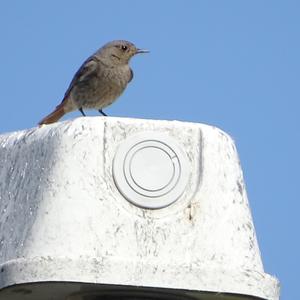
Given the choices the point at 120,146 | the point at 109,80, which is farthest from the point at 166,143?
the point at 109,80

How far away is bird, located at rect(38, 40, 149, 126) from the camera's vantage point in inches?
427

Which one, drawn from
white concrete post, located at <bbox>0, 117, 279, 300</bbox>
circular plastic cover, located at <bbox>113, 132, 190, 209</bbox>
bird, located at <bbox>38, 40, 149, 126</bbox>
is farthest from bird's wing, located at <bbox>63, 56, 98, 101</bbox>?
circular plastic cover, located at <bbox>113, 132, 190, 209</bbox>

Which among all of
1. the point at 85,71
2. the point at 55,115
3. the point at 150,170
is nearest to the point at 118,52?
the point at 85,71

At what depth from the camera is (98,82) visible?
35.5 ft

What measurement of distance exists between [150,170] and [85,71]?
627cm

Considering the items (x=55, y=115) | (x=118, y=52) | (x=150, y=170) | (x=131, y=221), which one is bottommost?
(x=131, y=221)

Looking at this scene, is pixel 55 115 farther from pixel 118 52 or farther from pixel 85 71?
pixel 118 52

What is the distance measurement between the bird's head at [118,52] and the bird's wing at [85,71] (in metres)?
0.12

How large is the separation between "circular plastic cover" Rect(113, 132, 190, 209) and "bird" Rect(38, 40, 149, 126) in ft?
19.5

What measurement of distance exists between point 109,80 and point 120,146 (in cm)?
616

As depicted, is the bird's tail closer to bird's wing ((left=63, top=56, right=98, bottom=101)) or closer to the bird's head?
bird's wing ((left=63, top=56, right=98, bottom=101))

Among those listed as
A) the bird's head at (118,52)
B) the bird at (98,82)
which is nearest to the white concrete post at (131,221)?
the bird at (98,82)

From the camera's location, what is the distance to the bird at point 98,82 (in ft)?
35.6

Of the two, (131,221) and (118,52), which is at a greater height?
(118,52)
